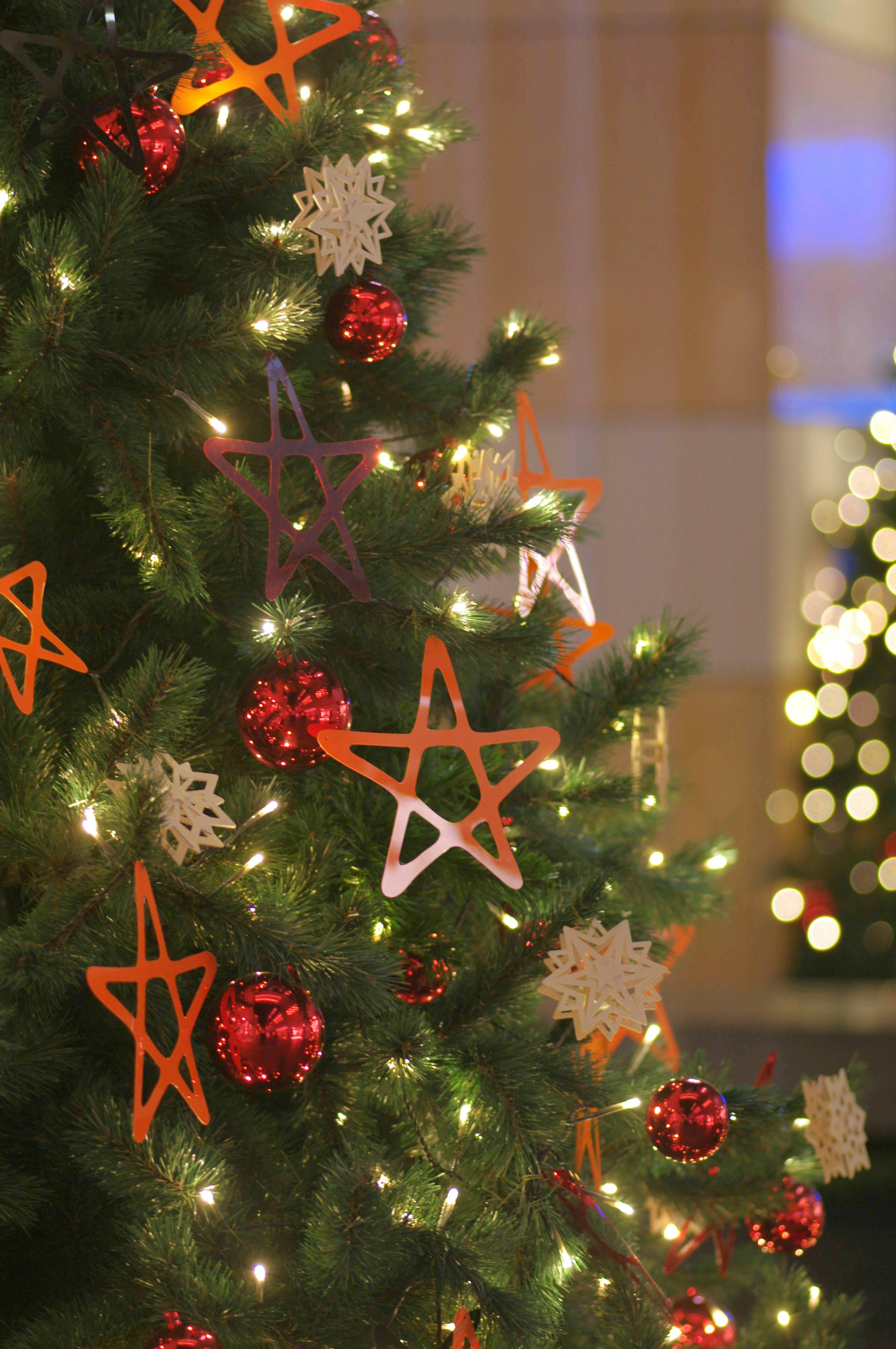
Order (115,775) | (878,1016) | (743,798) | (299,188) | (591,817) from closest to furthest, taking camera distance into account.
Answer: (115,775) → (299,188) → (591,817) → (878,1016) → (743,798)

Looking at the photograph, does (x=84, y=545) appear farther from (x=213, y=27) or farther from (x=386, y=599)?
(x=213, y=27)

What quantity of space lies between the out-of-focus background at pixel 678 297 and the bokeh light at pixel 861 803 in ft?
0.60

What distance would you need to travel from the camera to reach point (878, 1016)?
2729 mm

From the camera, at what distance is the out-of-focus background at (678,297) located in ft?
9.80

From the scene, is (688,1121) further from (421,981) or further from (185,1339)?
(185,1339)

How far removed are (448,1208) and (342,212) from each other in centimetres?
66

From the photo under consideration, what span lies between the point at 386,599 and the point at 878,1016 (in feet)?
7.69

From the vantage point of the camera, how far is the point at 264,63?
0.83m

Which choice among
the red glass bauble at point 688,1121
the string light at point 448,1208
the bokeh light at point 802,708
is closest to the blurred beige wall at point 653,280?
the bokeh light at point 802,708

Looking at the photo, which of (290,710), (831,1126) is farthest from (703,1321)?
(290,710)

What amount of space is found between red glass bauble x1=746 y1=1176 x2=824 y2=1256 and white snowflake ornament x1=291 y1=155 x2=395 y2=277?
825 mm

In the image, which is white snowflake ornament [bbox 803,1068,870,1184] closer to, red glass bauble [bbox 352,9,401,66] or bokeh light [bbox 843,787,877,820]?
red glass bauble [bbox 352,9,401,66]

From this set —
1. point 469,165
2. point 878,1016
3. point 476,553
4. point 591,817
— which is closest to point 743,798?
point 878,1016

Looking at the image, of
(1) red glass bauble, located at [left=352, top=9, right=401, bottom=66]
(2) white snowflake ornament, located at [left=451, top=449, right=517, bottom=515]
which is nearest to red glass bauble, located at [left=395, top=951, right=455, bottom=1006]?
(2) white snowflake ornament, located at [left=451, top=449, right=517, bottom=515]
